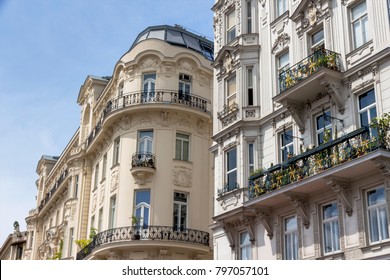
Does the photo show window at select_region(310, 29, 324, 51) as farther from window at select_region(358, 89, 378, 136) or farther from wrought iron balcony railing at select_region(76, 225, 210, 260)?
wrought iron balcony railing at select_region(76, 225, 210, 260)

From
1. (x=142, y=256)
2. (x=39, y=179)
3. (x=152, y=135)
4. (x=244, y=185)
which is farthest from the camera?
(x=39, y=179)

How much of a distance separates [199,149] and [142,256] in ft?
23.5

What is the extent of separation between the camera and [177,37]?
Answer: 38.7 m

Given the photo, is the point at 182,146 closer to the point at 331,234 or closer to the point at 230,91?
the point at 230,91

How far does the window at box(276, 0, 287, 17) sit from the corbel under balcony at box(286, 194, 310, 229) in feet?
27.9

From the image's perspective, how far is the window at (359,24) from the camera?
2116 cm

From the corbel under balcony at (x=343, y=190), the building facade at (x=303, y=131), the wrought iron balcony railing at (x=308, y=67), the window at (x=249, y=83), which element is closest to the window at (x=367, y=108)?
the building facade at (x=303, y=131)

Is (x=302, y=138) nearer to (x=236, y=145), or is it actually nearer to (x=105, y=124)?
(x=236, y=145)

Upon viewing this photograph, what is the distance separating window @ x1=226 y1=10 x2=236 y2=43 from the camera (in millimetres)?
28712

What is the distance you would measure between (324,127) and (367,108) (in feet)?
6.43

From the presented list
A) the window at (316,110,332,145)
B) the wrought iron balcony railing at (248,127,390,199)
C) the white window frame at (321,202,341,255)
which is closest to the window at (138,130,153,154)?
the wrought iron balcony railing at (248,127,390,199)

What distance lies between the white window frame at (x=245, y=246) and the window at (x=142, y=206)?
8872 millimetres
